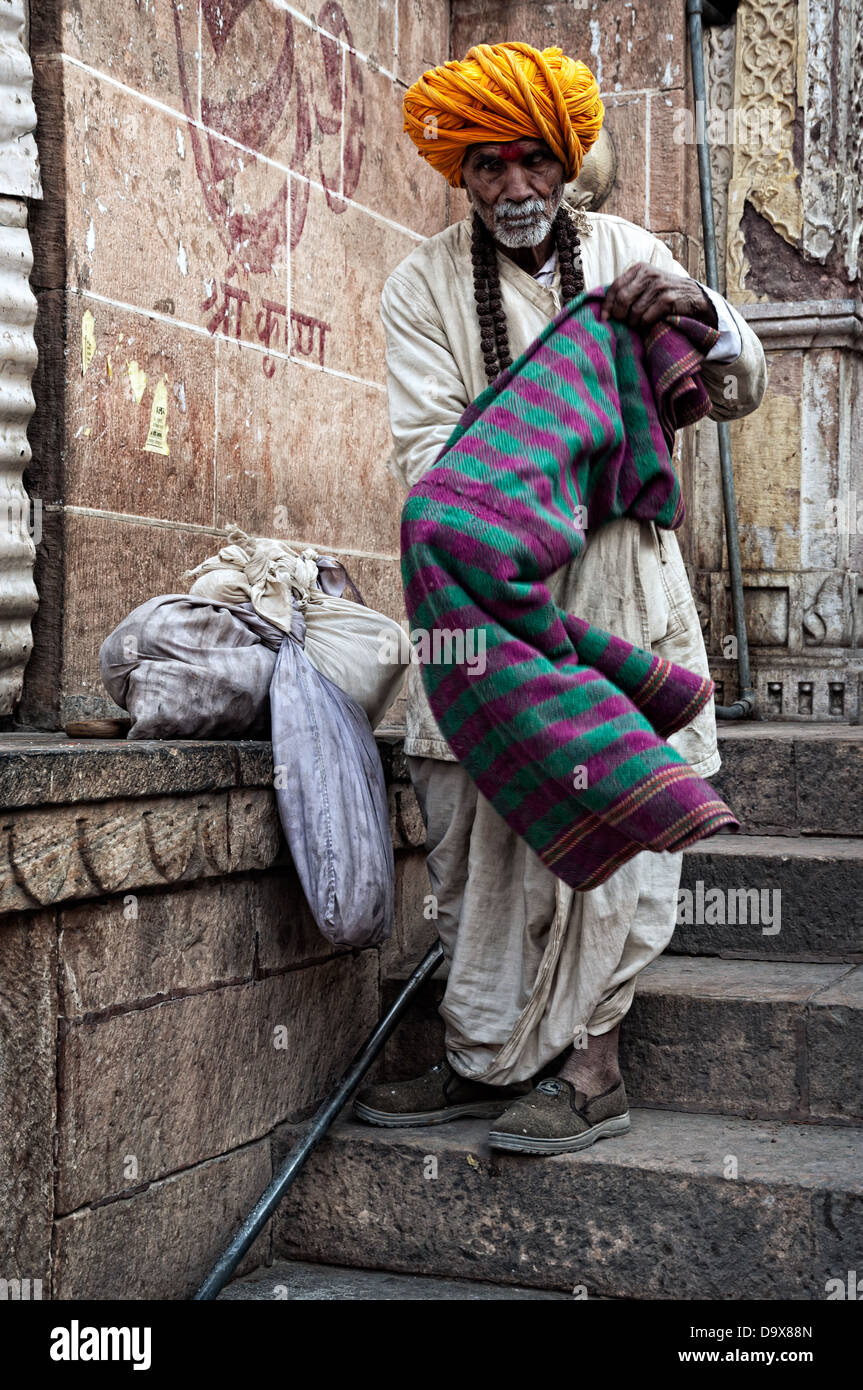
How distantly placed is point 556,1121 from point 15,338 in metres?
2.11

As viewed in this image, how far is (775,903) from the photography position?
3793 millimetres

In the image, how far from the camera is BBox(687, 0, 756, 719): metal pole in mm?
5270

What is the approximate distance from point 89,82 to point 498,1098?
2.56 meters

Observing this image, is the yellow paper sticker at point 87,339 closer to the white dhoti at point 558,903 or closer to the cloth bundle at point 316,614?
the cloth bundle at point 316,614

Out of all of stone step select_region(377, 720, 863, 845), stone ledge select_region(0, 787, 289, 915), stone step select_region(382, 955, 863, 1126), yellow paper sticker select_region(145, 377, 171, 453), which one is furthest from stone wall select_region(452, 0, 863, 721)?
stone ledge select_region(0, 787, 289, 915)

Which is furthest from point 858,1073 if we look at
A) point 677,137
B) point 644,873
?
point 677,137

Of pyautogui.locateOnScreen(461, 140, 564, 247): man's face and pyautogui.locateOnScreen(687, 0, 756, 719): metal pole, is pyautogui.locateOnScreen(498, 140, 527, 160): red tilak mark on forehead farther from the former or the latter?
pyautogui.locateOnScreen(687, 0, 756, 719): metal pole

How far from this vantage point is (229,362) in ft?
14.2

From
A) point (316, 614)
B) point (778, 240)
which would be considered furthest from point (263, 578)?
point (778, 240)

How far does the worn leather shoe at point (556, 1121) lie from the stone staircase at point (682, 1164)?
0.03m

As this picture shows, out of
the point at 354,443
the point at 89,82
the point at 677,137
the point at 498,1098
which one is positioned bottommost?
the point at 498,1098

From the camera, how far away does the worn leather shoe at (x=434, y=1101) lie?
3203mm

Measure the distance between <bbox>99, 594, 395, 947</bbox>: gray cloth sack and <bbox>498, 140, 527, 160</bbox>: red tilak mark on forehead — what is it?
3.57ft

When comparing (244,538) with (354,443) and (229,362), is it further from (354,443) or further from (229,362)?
(354,443)
